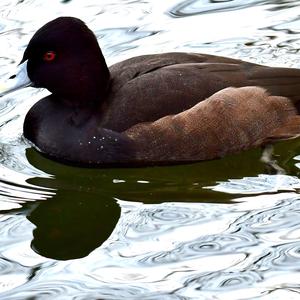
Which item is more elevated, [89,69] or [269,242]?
[89,69]

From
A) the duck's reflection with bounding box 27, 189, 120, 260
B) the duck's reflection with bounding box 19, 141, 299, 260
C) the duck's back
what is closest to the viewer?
the duck's reflection with bounding box 27, 189, 120, 260

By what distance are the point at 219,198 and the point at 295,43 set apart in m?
2.48

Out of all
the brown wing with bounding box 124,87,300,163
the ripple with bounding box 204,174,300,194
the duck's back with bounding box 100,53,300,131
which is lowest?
the ripple with bounding box 204,174,300,194

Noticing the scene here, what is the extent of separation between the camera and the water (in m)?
6.20

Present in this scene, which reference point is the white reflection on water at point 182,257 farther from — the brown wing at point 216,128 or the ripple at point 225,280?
the brown wing at point 216,128

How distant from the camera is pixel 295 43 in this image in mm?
9289

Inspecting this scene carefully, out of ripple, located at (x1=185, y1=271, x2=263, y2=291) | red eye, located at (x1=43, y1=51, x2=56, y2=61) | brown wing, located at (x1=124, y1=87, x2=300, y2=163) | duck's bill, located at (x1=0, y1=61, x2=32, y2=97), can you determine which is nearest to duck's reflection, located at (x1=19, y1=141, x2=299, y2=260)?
brown wing, located at (x1=124, y1=87, x2=300, y2=163)

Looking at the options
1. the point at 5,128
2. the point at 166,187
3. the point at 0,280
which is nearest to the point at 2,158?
the point at 5,128

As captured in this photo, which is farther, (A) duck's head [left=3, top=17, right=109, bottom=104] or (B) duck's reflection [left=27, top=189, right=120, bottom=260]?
(A) duck's head [left=3, top=17, right=109, bottom=104]

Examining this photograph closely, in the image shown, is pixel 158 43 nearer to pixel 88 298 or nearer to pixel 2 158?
pixel 2 158

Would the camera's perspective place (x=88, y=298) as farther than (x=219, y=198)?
No

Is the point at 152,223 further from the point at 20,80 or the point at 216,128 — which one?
the point at 20,80

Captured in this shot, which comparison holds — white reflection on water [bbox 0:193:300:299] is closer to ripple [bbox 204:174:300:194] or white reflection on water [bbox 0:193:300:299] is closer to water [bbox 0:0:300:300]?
water [bbox 0:0:300:300]

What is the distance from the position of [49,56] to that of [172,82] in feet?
2.87
